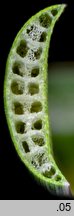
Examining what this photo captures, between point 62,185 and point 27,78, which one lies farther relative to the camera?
point 27,78

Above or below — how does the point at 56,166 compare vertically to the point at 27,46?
below

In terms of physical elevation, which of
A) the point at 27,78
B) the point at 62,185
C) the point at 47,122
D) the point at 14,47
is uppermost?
the point at 14,47

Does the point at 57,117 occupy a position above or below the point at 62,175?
above

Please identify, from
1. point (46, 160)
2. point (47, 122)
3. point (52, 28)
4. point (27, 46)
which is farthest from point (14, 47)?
point (46, 160)

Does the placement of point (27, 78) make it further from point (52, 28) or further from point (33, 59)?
point (52, 28)

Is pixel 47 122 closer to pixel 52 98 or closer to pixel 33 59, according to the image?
pixel 52 98

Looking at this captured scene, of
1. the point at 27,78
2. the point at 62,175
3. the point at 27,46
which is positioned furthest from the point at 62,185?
the point at 27,46
